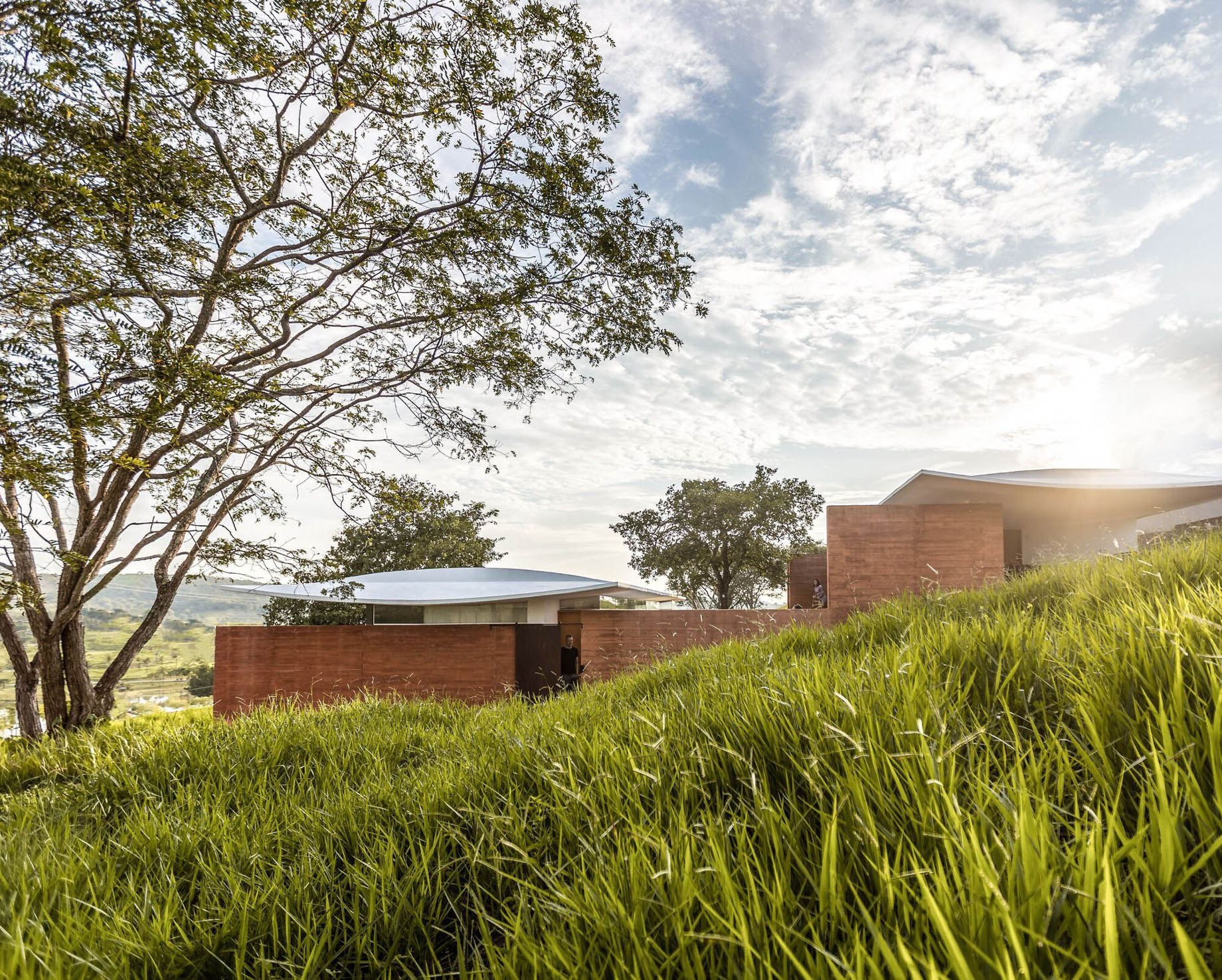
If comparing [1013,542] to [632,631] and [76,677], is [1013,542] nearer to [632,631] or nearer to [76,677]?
[632,631]

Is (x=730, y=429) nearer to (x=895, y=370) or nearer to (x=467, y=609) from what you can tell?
(x=895, y=370)

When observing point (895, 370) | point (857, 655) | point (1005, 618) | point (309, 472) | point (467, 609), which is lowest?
point (467, 609)

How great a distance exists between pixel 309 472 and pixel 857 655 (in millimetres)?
10172

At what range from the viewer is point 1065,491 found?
1345cm

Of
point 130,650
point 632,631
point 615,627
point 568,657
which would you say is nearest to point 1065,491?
point 632,631

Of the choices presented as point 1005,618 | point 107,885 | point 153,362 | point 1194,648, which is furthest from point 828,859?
point 153,362

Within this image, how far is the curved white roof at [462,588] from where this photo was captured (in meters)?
15.1

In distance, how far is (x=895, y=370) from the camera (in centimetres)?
1883

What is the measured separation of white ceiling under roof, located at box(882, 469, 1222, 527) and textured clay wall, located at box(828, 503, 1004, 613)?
76cm

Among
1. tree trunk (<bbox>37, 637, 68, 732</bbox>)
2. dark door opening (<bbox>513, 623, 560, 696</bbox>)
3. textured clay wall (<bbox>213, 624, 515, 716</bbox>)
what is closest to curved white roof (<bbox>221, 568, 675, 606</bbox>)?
textured clay wall (<bbox>213, 624, 515, 716</bbox>)

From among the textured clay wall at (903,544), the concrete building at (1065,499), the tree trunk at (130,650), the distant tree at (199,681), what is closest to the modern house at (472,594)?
the tree trunk at (130,650)

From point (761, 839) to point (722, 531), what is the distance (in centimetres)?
2573

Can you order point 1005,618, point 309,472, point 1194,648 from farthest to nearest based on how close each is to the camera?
point 309,472 → point 1005,618 → point 1194,648

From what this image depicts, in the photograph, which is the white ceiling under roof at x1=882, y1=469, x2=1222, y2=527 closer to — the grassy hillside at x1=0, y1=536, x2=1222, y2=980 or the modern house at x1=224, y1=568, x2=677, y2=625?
the modern house at x1=224, y1=568, x2=677, y2=625
